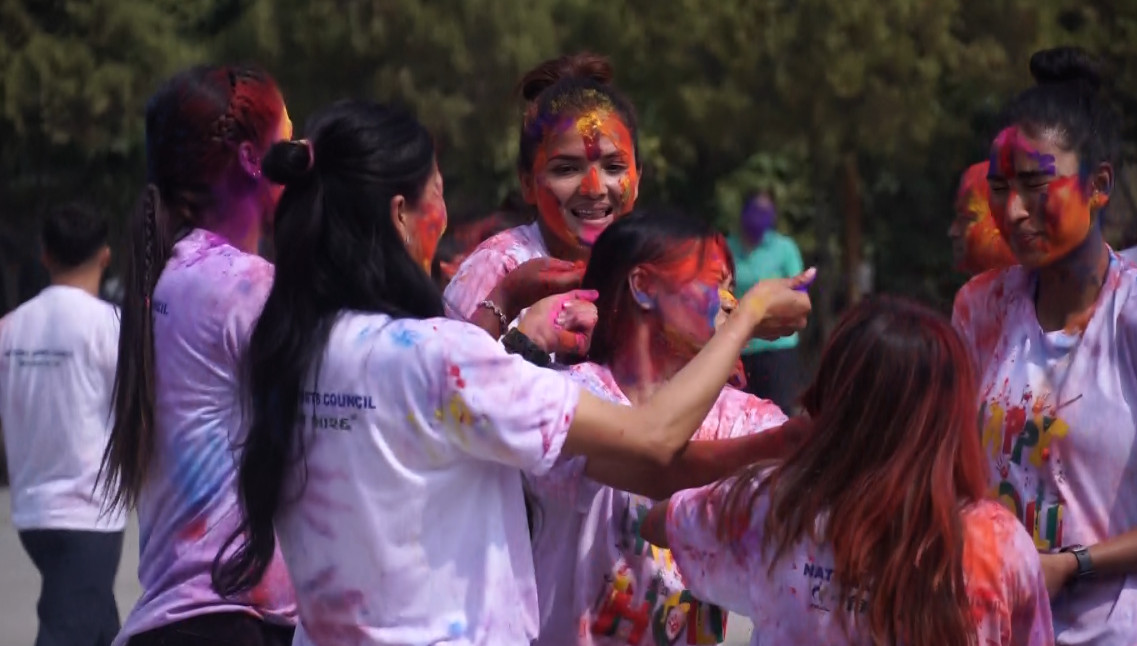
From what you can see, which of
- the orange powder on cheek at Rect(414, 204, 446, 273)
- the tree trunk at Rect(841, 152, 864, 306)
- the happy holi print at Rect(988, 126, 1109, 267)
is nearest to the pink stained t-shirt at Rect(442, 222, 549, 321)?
the orange powder on cheek at Rect(414, 204, 446, 273)

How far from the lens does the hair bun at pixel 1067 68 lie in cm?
407

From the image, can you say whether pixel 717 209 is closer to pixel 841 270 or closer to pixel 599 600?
pixel 841 270

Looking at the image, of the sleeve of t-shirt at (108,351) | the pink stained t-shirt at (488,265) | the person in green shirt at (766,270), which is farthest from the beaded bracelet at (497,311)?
the person in green shirt at (766,270)

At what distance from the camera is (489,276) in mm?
4195

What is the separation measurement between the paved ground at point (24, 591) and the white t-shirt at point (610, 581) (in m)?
4.64

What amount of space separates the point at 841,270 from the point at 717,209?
1.39m

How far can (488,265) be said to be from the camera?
4219 mm

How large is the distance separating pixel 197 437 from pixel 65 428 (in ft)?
11.2

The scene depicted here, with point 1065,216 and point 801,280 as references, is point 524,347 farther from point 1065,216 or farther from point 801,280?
point 1065,216

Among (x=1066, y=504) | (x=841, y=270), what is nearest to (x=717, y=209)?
(x=841, y=270)

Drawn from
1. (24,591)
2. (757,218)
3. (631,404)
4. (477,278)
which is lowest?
(24,591)

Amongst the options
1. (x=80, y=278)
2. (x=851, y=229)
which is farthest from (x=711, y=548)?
(x=851, y=229)

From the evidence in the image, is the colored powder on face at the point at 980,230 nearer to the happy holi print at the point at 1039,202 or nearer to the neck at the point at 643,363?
the happy holi print at the point at 1039,202

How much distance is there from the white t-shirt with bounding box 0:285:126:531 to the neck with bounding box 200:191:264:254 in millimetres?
3184
